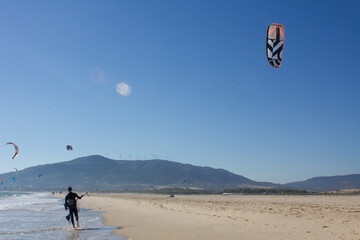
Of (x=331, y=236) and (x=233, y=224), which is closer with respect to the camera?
(x=331, y=236)

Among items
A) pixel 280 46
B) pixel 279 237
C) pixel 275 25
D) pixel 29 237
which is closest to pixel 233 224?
pixel 279 237

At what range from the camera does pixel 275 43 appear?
16734mm

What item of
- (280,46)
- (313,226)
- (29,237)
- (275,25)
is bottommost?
(29,237)

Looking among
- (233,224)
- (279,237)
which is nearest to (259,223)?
(233,224)

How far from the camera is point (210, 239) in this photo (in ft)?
31.3

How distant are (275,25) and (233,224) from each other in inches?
446

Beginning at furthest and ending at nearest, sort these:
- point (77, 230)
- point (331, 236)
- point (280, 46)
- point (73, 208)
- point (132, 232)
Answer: point (280, 46) → point (73, 208) → point (77, 230) → point (132, 232) → point (331, 236)

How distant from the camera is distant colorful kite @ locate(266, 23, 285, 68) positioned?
1606cm

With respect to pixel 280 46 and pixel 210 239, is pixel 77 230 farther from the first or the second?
pixel 280 46

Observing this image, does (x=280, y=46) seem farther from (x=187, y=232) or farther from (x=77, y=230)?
(x=77, y=230)

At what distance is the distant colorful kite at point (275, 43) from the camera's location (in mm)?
16062

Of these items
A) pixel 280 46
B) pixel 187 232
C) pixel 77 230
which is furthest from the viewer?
pixel 280 46

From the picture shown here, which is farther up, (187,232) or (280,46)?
(280,46)

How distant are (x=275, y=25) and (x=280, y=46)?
1446 mm
